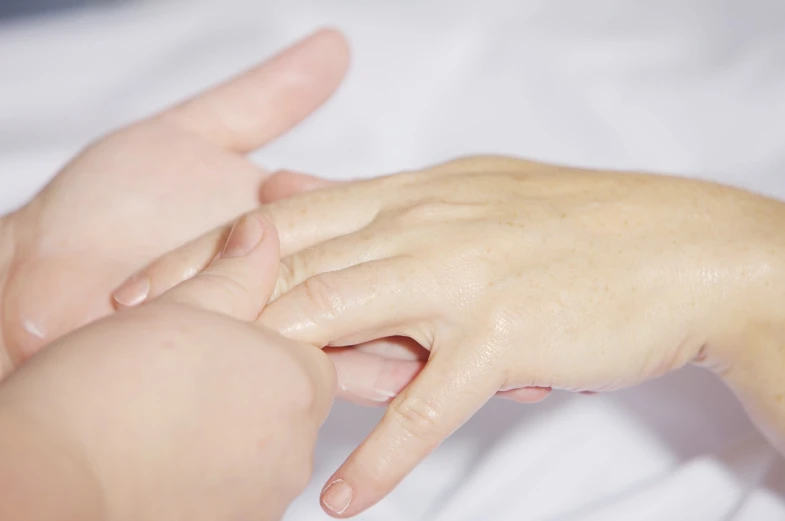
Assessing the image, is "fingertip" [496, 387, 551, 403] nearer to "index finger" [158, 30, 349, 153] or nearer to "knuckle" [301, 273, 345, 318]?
"knuckle" [301, 273, 345, 318]

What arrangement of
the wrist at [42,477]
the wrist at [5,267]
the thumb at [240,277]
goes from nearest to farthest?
the wrist at [42,477], the thumb at [240,277], the wrist at [5,267]

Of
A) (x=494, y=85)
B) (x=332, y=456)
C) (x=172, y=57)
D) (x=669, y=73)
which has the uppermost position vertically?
(x=669, y=73)

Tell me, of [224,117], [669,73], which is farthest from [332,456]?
[669,73]

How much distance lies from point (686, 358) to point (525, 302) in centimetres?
21

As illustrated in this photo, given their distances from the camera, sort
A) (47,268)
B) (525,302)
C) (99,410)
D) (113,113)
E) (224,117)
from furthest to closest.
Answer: (113,113)
(224,117)
(47,268)
(525,302)
(99,410)

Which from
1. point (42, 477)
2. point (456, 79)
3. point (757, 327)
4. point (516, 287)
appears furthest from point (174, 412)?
point (456, 79)

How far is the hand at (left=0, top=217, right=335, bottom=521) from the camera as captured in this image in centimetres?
59

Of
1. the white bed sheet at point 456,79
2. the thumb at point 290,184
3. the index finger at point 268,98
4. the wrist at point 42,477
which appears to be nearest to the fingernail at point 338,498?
the wrist at point 42,477

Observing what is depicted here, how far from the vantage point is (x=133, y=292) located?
90cm

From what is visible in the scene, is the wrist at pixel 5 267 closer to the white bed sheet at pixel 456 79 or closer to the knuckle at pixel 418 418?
the white bed sheet at pixel 456 79

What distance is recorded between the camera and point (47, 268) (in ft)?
3.32

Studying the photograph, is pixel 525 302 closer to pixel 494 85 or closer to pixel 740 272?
pixel 740 272

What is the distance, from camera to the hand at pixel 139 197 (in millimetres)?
989

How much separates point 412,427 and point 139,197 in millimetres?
513
